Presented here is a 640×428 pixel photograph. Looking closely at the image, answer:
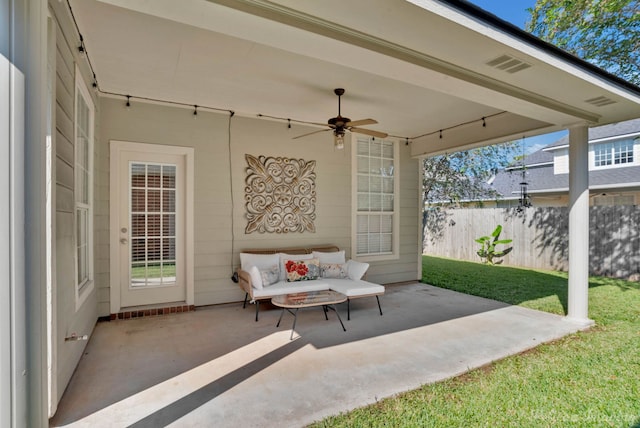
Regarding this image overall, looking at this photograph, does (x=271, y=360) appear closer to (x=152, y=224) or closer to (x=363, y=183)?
(x=152, y=224)

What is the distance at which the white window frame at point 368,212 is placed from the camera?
6066mm

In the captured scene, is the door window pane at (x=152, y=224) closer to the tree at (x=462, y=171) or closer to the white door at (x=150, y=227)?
the white door at (x=150, y=227)

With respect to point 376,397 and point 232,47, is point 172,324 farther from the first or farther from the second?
point 232,47

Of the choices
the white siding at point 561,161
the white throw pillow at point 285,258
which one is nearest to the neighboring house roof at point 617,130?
the white siding at point 561,161

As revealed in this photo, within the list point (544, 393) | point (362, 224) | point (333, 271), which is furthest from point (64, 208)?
point (362, 224)

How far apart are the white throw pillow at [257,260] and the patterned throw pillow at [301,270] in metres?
0.22

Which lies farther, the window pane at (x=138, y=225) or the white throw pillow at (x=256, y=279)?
the window pane at (x=138, y=225)

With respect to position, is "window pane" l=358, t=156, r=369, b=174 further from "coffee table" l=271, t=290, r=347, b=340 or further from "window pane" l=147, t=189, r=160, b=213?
"window pane" l=147, t=189, r=160, b=213

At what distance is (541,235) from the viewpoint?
8461 millimetres

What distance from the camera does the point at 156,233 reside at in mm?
4633

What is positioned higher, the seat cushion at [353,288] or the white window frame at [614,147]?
the white window frame at [614,147]

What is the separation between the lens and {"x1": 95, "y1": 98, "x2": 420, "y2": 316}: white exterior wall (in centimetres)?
431

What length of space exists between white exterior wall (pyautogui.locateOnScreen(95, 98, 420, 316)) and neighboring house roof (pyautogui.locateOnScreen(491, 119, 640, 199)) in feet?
25.5

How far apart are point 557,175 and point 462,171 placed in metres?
4.30
